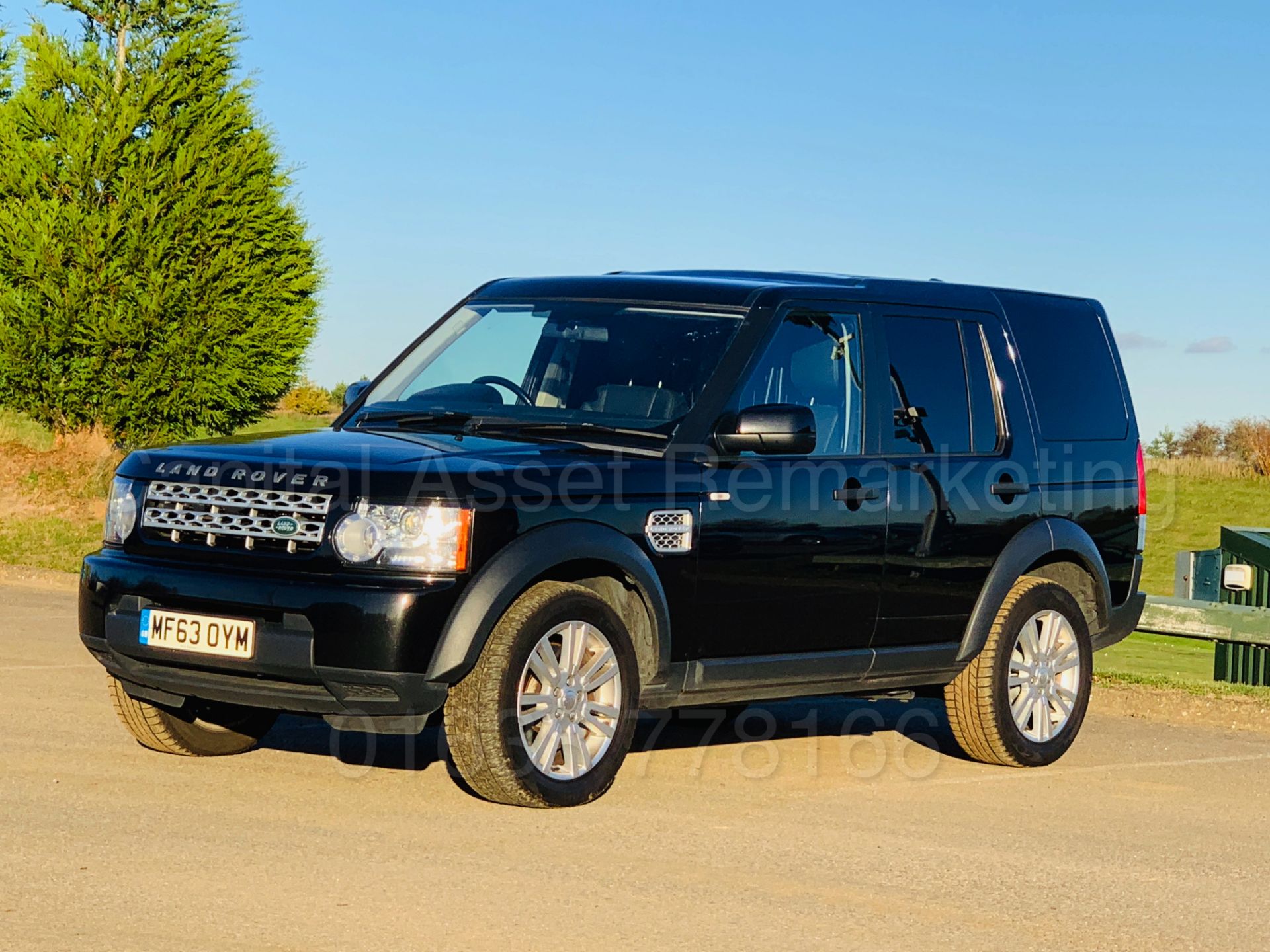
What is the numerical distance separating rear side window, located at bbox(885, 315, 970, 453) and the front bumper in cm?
266

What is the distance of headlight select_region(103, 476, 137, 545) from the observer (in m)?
7.11

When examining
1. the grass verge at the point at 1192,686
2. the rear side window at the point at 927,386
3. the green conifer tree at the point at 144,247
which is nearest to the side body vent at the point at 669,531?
the rear side window at the point at 927,386

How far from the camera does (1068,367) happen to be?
932 centimetres

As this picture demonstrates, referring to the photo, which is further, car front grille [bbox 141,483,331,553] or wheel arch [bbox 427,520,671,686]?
car front grille [bbox 141,483,331,553]

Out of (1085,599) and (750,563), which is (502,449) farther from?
(1085,599)

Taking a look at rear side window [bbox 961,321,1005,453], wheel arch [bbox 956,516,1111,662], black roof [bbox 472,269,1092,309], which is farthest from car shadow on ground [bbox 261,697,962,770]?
black roof [bbox 472,269,1092,309]

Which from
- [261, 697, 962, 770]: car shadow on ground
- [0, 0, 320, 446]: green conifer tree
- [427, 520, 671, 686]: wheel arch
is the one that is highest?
[0, 0, 320, 446]: green conifer tree

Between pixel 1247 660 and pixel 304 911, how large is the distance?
987cm

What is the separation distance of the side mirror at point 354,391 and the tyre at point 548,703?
1.85 meters

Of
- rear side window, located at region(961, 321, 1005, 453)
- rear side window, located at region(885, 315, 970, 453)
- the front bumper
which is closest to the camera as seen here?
the front bumper

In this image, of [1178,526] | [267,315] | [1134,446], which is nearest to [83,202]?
[267,315]

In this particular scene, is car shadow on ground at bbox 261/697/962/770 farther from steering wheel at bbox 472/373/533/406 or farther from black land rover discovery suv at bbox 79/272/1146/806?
steering wheel at bbox 472/373/533/406

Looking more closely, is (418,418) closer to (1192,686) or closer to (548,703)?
(548,703)

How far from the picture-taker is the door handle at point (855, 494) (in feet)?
25.7
